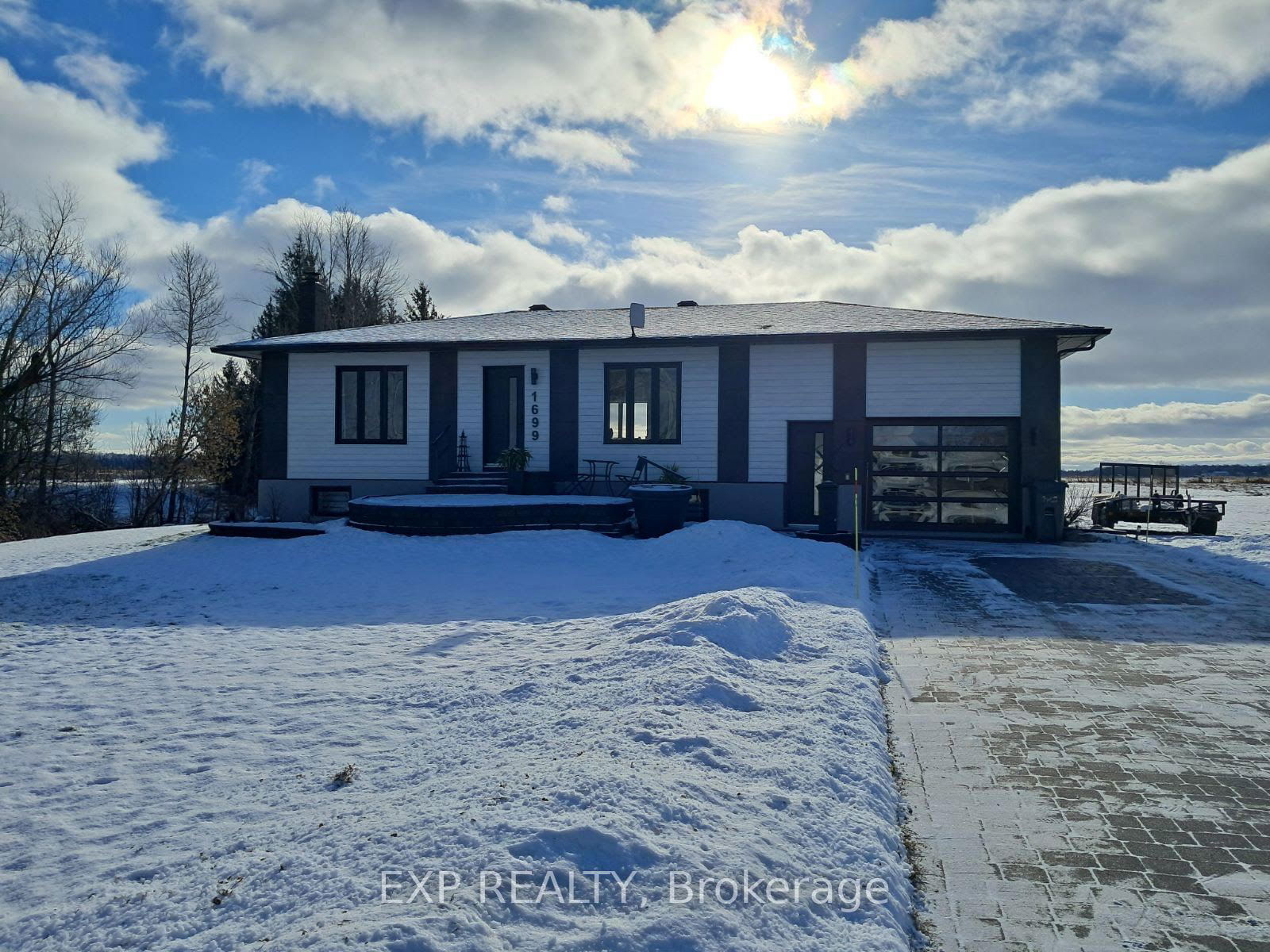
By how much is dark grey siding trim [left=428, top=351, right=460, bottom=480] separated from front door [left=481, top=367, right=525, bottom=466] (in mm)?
672

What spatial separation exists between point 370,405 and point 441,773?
50.4 feet

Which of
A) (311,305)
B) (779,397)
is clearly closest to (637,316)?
(779,397)

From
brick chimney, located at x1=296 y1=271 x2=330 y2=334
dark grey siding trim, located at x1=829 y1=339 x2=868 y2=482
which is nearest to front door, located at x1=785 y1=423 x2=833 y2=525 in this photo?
dark grey siding trim, located at x1=829 y1=339 x2=868 y2=482

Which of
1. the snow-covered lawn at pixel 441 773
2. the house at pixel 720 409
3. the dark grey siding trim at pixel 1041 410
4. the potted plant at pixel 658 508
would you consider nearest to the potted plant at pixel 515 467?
the house at pixel 720 409

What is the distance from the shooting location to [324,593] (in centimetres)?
1007

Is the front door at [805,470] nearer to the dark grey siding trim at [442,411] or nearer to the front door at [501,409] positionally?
the front door at [501,409]

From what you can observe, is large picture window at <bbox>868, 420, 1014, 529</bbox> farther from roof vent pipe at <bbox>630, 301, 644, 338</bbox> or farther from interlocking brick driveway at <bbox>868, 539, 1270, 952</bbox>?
interlocking brick driveway at <bbox>868, 539, 1270, 952</bbox>

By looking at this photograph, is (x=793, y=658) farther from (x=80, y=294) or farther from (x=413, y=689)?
(x=80, y=294)

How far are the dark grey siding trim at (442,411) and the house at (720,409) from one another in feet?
0.13

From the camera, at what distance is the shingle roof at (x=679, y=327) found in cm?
1647

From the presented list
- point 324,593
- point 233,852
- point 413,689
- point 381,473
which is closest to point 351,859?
point 233,852

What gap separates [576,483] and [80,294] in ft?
68.4

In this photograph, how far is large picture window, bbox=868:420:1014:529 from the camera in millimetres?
16516

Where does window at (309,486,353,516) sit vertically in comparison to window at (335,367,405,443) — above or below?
below
